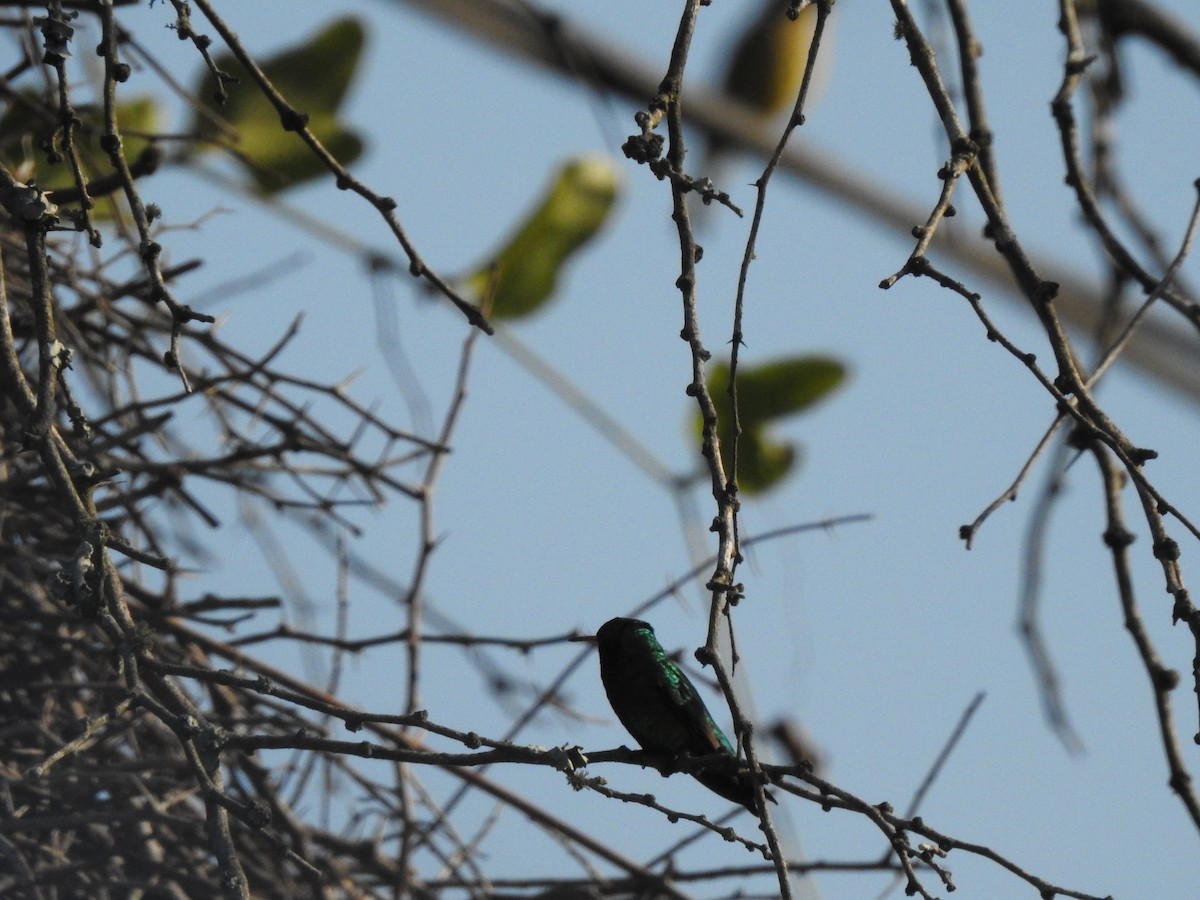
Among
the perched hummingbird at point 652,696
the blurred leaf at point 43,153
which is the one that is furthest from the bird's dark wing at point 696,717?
the blurred leaf at point 43,153

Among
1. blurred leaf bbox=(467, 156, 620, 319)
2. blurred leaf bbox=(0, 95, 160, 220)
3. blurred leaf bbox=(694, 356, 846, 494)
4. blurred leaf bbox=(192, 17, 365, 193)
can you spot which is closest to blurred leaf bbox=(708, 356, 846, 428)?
blurred leaf bbox=(694, 356, 846, 494)

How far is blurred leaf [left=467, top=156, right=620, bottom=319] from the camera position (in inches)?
93.0

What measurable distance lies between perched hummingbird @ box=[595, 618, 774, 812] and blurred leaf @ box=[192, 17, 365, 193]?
100 centimetres

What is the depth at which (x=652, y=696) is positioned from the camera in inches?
59.4

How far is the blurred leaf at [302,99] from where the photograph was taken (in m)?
2.21

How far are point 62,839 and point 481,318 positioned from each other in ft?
2.85

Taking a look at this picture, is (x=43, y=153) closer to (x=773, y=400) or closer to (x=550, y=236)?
(x=550, y=236)

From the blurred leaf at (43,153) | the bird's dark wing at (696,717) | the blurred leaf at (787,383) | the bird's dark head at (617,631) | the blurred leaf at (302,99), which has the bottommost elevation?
the bird's dark wing at (696,717)

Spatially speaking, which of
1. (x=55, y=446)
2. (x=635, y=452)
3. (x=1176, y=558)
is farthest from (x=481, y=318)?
(x=635, y=452)

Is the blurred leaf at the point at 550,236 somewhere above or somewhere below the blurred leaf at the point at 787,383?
above

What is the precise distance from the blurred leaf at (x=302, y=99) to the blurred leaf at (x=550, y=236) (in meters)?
0.31

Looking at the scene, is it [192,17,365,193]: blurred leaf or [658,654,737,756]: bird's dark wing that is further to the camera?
[192,17,365,193]: blurred leaf

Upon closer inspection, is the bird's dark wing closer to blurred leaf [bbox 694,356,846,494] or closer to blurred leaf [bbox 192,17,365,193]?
blurred leaf [bbox 694,356,846,494]

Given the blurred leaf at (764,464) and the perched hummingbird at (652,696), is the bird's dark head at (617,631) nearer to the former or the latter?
the perched hummingbird at (652,696)
